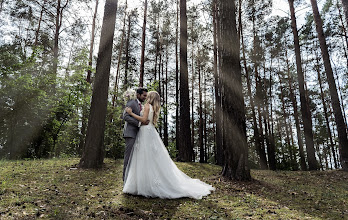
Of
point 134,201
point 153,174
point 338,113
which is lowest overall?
point 134,201

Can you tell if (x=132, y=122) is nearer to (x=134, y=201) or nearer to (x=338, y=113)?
(x=134, y=201)

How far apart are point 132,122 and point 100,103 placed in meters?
2.61

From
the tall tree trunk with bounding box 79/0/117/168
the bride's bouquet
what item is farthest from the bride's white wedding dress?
the tall tree trunk with bounding box 79/0/117/168

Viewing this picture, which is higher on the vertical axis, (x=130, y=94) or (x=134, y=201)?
(x=130, y=94)

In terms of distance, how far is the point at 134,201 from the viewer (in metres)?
4.00

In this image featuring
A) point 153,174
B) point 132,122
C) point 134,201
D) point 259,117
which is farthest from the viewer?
point 259,117

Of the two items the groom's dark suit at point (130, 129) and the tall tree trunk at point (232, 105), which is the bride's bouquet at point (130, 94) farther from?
the tall tree trunk at point (232, 105)

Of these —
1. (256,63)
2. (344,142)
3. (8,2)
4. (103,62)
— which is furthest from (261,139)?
(8,2)

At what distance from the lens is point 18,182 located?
185 inches

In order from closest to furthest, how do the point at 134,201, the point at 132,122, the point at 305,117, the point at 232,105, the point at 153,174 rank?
1. the point at 134,201
2. the point at 153,174
3. the point at 132,122
4. the point at 232,105
5. the point at 305,117

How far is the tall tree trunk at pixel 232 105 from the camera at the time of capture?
5.93 meters

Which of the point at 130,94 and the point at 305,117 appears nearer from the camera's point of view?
the point at 130,94

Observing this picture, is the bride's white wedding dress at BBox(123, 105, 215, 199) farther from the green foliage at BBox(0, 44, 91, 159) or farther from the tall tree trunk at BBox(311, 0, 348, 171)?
the tall tree trunk at BBox(311, 0, 348, 171)

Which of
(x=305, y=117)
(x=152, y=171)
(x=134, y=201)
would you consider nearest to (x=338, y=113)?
(x=305, y=117)
